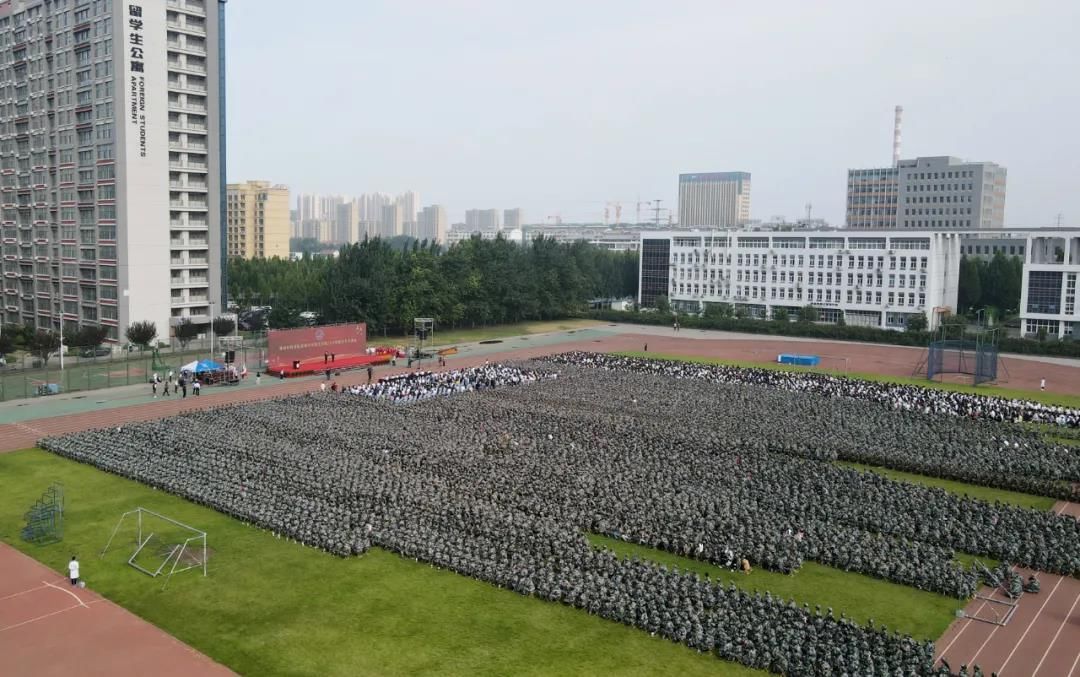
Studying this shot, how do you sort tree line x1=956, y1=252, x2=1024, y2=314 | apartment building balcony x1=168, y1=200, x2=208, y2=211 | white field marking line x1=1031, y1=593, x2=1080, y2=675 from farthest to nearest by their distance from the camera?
1. tree line x1=956, y1=252, x2=1024, y2=314
2. apartment building balcony x1=168, y1=200, x2=208, y2=211
3. white field marking line x1=1031, y1=593, x2=1080, y2=675

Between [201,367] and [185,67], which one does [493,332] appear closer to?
[185,67]

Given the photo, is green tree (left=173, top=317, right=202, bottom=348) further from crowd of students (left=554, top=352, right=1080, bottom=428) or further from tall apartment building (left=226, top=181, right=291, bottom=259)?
tall apartment building (left=226, top=181, right=291, bottom=259)

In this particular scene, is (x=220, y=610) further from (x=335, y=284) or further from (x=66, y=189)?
A: (x=66, y=189)

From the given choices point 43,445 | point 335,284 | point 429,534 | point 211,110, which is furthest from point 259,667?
point 211,110

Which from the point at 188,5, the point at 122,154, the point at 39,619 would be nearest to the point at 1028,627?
the point at 39,619

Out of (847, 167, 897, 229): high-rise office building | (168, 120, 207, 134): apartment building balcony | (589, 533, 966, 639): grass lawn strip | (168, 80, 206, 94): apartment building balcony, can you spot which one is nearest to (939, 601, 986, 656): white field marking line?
(589, 533, 966, 639): grass lawn strip

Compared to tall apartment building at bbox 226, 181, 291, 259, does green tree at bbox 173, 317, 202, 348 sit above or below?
below

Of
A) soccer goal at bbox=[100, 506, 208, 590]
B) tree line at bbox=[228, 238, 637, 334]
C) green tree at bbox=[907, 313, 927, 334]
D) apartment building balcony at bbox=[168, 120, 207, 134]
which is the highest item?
→ apartment building balcony at bbox=[168, 120, 207, 134]
